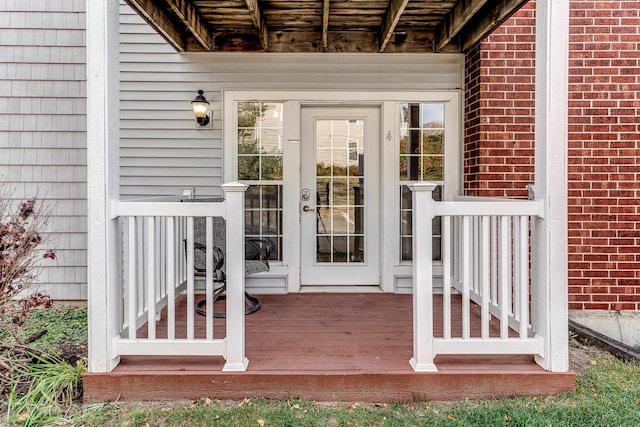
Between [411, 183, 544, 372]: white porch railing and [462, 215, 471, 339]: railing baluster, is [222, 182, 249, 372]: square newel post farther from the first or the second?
[462, 215, 471, 339]: railing baluster

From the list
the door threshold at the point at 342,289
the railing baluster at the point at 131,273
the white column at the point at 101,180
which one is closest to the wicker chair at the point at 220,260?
the door threshold at the point at 342,289

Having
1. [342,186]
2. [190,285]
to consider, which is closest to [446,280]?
[190,285]

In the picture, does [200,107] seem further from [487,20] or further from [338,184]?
[487,20]

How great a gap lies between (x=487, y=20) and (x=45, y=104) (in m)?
4.21

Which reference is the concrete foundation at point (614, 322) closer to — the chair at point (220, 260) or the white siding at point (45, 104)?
the chair at point (220, 260)

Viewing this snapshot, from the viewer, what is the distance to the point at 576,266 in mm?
3812

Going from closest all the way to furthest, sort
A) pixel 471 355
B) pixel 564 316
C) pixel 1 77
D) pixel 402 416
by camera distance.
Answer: pixel 402 416
pixel 564 316
pixel 471 355
pixel 1 77

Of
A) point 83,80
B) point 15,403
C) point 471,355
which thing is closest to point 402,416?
point 471,355

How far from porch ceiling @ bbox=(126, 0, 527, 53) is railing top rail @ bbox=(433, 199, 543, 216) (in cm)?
165

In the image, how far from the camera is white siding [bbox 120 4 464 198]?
13.5 feet

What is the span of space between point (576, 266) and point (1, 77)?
5812 millimetres

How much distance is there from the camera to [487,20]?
347 centimetres

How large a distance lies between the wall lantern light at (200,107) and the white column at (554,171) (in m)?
2.89

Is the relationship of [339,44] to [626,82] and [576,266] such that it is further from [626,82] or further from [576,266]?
[576,266]
